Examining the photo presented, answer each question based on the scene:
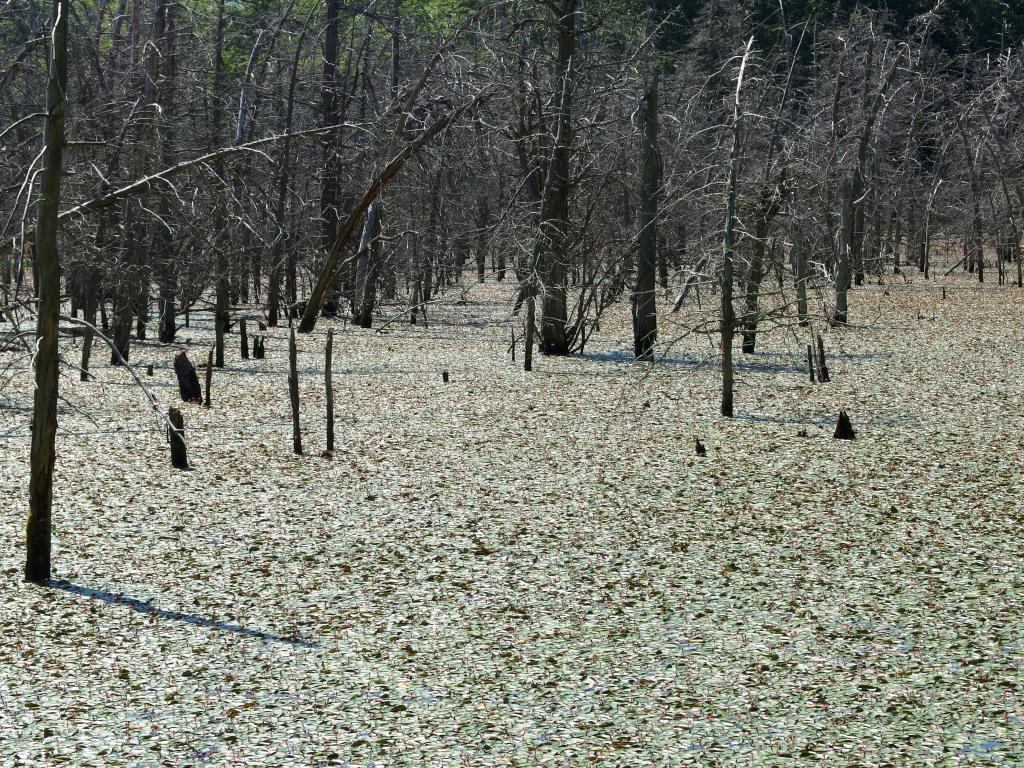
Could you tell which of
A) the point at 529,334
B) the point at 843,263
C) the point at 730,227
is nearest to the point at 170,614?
the point at 730,227

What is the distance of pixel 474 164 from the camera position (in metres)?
37.2

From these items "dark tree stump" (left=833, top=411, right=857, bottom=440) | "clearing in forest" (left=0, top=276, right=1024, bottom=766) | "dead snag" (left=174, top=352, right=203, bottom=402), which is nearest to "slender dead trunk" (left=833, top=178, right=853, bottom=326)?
"clearing in forest" (left=0, top=276, right=1024, bottom=766)

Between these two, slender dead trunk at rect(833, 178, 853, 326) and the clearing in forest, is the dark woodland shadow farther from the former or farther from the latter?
slender dead trunk at rect(833, 178, 853, 326)

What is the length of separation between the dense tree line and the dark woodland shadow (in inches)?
65.5

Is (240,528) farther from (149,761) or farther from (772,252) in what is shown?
(772,252)

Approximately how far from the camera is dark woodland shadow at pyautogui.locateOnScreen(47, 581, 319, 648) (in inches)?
273

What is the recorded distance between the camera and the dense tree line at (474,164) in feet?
27.2

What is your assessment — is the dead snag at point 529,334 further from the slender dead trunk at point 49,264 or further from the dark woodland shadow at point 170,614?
the slender dead trunk at point 49,264

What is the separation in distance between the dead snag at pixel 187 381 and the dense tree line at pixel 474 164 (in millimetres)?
1495

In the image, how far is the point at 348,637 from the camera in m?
6.96

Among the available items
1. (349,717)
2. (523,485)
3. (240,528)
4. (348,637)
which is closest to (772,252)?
(523,485)

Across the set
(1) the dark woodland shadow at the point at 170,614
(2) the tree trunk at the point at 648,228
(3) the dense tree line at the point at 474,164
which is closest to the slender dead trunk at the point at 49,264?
(3) the dense tree line at the point at 474,164

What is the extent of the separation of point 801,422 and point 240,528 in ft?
25.4

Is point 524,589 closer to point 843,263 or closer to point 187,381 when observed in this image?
point 187,381
